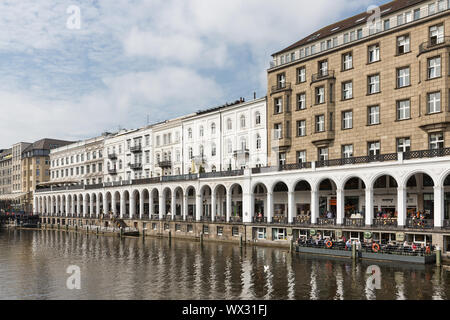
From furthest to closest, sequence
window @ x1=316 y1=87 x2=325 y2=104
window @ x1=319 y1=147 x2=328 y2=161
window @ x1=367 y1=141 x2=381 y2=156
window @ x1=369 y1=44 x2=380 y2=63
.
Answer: window @ x1=319 y1=147 x2=328 y2=161, window @ x1=316 y1=87 x2=325 y2=104, window @ x1=369 y1=44 x2=380 y2=63, window @ x1=367 y1=141 x2=381 y2=156

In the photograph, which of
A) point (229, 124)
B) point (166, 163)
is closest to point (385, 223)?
point (229, 124)

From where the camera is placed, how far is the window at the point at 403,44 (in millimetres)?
45125

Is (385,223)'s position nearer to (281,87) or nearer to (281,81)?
(281,87)

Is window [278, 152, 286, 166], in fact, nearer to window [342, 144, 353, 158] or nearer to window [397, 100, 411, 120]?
window [342, 144, 353, 158]

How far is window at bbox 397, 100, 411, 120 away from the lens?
4491 centimetres

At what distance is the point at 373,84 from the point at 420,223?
16435 mm

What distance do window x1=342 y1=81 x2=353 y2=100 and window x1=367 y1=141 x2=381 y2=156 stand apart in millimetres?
6013

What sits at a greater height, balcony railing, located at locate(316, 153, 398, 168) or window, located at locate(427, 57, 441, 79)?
window, located at locate(427, 57, 441, 79)

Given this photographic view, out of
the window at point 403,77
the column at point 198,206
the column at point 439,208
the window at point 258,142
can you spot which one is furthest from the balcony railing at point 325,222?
the column at point 198,206

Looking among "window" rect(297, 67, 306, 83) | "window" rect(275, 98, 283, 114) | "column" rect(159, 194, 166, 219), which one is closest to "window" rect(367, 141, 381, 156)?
"window" rect(297, 67, 306, 83)

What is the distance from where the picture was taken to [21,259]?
4516 centimetres

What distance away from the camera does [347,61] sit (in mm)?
50594

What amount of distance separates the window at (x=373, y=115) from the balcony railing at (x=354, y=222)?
11034 mm
